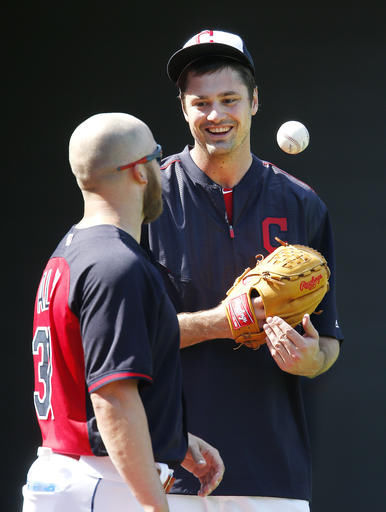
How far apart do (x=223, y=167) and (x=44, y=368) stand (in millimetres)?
969

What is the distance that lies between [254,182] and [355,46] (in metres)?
2.09

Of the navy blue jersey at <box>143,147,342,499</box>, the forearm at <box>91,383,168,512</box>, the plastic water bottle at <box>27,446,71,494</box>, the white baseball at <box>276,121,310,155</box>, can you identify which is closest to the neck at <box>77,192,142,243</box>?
the forearm at <box>91,383,168,512</box>

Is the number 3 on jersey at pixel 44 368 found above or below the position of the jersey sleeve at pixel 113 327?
below

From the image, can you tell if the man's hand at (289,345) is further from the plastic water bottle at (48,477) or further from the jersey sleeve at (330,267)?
the plastic water bottle at (48,477)

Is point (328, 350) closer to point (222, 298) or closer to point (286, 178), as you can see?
point (222, 298)

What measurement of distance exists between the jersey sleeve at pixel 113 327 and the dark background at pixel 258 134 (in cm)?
268

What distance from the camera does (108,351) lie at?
1546 mm

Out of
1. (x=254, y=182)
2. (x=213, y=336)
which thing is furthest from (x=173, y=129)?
(x=213, y=336)

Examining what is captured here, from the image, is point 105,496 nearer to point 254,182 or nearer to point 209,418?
point 209,418

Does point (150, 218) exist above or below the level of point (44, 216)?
above

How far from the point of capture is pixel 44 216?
14.3 ft

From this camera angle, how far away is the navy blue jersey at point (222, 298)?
2260 mm

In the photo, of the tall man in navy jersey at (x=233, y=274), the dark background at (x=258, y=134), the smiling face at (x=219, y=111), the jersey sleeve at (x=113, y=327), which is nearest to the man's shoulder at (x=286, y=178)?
the tall man in navy jersey at (x=233, y=274)

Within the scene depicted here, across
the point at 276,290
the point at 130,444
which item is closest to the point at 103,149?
the point at 130,444
